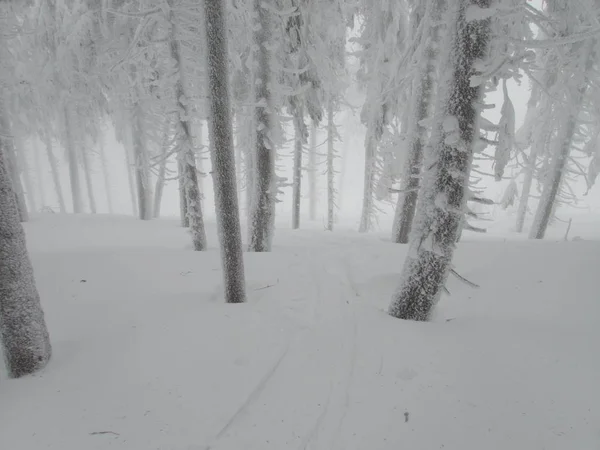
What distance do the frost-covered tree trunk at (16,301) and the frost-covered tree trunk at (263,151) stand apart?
4.91 metres

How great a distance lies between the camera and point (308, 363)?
3.77 m

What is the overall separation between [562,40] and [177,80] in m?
7.58

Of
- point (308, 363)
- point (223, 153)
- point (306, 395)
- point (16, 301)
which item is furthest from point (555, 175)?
point (16, 301)

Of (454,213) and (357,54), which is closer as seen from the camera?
(454,213)

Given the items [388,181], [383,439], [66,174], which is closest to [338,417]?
[383,439]

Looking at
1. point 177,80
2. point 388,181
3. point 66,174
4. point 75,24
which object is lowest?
point 66,174

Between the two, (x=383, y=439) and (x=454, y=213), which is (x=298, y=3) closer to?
(x=454, y=213)

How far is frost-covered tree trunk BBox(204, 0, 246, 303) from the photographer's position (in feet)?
12.6

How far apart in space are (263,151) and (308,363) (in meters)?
5.34

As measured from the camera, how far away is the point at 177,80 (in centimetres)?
755

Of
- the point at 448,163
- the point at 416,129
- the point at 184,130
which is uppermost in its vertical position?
the point at 416,129

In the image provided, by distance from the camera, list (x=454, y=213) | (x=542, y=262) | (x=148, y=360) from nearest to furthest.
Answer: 1. (x=148, y=360)
2. (x=454, y=213)
3. (x=542, y=262)

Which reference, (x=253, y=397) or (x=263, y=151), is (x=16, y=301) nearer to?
(x=253, y=397)

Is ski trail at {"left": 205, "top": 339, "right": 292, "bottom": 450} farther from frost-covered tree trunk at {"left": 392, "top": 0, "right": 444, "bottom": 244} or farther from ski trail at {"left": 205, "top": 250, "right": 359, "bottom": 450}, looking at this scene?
frost-covered tree trunk at {"left": 392, "top": 0, "right": 444, "bottom": 244}
